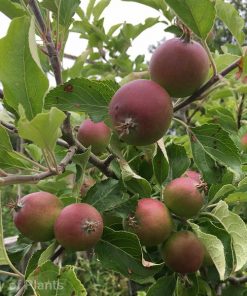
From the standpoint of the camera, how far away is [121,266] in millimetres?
927

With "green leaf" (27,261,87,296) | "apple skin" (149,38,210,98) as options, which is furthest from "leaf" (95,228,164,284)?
"apple skin" (149,38,210,98)

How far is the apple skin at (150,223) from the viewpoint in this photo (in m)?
0.90

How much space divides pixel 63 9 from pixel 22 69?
306mm

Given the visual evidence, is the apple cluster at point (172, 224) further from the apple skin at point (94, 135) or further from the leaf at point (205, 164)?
the apple skin at point (94, 135)

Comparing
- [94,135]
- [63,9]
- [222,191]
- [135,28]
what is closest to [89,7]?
[135,28]

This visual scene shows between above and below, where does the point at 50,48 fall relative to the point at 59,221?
above

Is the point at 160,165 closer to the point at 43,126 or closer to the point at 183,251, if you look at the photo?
the point at 183,251

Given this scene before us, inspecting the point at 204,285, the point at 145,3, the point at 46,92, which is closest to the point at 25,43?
the point at 46,92

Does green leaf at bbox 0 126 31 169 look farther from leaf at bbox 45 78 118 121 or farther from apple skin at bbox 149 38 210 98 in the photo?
apple skin at bbox 149 38 210 98

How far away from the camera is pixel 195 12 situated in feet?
2.57

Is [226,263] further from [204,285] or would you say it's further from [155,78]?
[155,78]

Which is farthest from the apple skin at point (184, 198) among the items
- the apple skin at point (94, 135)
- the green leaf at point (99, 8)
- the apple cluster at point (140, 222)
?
the green leaf at point (99, 8)

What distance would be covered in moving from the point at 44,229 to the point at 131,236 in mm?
168

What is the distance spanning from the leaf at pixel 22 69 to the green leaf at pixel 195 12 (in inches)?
9.8
